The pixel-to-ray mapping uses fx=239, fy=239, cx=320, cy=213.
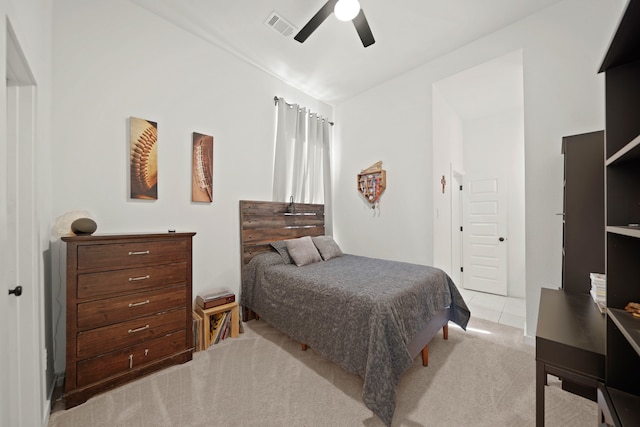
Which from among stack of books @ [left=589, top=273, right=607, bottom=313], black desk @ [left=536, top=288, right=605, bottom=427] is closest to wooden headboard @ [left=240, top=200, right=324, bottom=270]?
black desk @ [left=536, top=288, right=605, bottom=427]

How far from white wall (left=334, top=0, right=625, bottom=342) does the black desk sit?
1.22 metres

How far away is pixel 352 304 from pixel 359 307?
0.22ft

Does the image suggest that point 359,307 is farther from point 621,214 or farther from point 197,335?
point 197,335

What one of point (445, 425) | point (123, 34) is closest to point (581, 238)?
point (445, 425)

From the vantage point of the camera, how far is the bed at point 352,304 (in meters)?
1.59

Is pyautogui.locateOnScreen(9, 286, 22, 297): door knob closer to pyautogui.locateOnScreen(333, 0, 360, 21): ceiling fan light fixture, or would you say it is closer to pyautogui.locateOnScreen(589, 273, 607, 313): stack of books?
pyautogui.locateOnScreen(333, 0, 360, 21): ceiling fan light fixture

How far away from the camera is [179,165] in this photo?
2.49 m

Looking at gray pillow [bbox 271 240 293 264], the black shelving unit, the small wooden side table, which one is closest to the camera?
the black shelving unit

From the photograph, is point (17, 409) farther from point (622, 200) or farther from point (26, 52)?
point (622, 200)

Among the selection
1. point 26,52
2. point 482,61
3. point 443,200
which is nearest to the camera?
point 26,52

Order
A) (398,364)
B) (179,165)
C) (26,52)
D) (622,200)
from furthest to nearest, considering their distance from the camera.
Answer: (179,165) < (398,364) < (26,52) < (622,200)

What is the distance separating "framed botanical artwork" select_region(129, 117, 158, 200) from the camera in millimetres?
2176

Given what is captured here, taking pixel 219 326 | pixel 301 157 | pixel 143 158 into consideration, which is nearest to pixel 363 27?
pixel 301 157

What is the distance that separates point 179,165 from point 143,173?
0.34 metres
